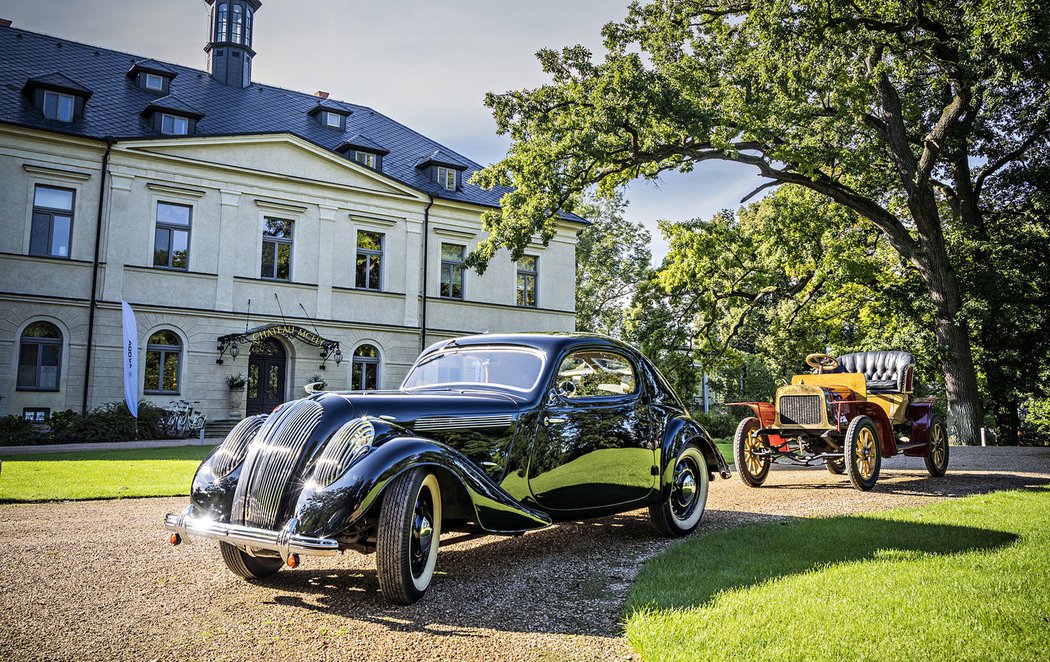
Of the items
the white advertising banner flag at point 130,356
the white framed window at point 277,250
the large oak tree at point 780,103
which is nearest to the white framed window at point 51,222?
the white advertising banner flag at point 130,356

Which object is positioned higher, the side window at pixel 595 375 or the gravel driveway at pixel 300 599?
the side window at pixel 595 375

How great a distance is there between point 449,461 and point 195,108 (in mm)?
22906

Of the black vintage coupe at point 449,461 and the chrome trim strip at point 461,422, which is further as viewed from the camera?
the chrome trim strip at point 461,422

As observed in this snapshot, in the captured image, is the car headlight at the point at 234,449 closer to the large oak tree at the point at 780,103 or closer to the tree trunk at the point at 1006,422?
the large oak tree at the point at 780,103

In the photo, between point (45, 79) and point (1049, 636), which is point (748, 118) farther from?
point (45, 79)

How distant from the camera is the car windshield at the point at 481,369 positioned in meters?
5.61

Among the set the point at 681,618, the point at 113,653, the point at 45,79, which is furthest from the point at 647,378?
the point at 45,79

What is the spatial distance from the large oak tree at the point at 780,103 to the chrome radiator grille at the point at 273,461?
12503mm

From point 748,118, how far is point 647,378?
11642mm

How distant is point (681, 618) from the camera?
3.89 m

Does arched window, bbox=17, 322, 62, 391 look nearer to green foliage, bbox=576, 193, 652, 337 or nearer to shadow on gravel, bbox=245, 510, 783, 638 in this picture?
shadow on gravel, bbox=245, 510, 783, 638

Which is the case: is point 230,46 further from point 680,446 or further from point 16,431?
point 680,446

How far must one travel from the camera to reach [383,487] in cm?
413

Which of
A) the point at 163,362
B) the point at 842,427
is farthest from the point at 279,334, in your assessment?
the point at 842,427
